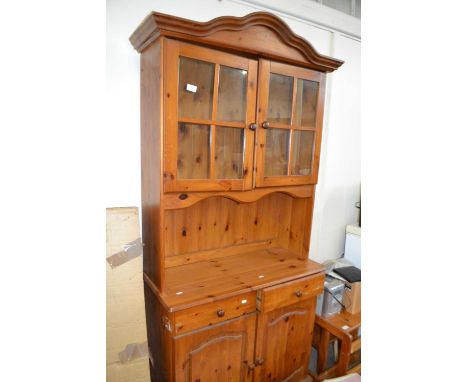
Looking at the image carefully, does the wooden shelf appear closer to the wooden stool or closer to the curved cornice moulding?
the wooden stool

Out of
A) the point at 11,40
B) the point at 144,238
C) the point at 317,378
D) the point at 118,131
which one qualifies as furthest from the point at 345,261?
the point at 11,40

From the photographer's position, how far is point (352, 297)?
1.88 m

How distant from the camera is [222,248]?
1703mm

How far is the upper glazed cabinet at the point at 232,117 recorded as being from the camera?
116cm

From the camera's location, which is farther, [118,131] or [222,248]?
[222,248]

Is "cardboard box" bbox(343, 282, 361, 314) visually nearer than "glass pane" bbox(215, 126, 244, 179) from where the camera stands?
No

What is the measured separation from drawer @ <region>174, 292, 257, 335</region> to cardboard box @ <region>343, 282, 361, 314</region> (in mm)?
873

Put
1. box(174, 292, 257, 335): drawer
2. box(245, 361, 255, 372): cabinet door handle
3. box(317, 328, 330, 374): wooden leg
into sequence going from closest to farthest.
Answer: box(174, 292, 257, 335): drawer → box(245, 361, 255, 372): cabinet door handle → box(317, 328, 330, 374): wooden leg

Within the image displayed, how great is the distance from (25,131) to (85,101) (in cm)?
7

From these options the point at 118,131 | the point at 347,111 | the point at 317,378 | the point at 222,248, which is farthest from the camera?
the point at 347,111

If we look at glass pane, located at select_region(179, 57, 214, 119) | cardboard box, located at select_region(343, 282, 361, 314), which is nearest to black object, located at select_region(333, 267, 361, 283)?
cardboard box, located at select_region(343, 282, 361, 314)

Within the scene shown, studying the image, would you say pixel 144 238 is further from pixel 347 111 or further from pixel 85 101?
pixel 347 111

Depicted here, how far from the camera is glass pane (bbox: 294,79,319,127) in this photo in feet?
4.88

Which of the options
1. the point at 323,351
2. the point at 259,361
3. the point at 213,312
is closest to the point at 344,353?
the point at 323,351
